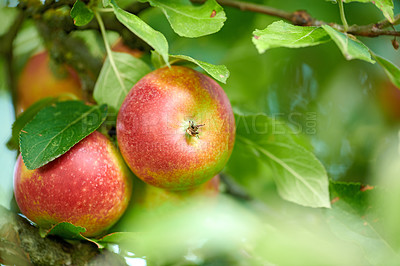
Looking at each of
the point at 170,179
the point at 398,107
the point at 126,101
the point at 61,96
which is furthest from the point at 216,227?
the point at 398,107

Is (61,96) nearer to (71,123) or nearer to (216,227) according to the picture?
(71,123)

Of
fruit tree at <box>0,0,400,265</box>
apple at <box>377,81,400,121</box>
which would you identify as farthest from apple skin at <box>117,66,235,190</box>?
apple at <box>377,81,400,121</box>

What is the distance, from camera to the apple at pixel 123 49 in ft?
3.79

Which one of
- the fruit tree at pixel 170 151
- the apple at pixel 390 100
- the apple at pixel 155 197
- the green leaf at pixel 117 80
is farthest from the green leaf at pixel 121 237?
the apple at pixel 390 100

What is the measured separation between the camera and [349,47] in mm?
613

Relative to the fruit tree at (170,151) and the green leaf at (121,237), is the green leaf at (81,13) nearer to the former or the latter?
the fruit tree at (170,151)

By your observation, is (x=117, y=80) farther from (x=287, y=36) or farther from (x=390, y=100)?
(x=390, y=100)

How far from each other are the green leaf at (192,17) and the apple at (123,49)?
39 centimetres

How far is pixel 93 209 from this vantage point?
0.75 meters

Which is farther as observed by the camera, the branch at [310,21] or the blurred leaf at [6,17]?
the blurred leaf at [6,17]

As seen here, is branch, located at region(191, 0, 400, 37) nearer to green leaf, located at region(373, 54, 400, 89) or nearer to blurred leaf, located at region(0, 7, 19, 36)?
green leaf, located at region(373, 54, 400, 89)

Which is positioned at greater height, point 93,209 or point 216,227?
point 93,209

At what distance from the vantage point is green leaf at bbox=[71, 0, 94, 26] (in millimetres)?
751

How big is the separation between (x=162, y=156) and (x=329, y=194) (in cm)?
38
